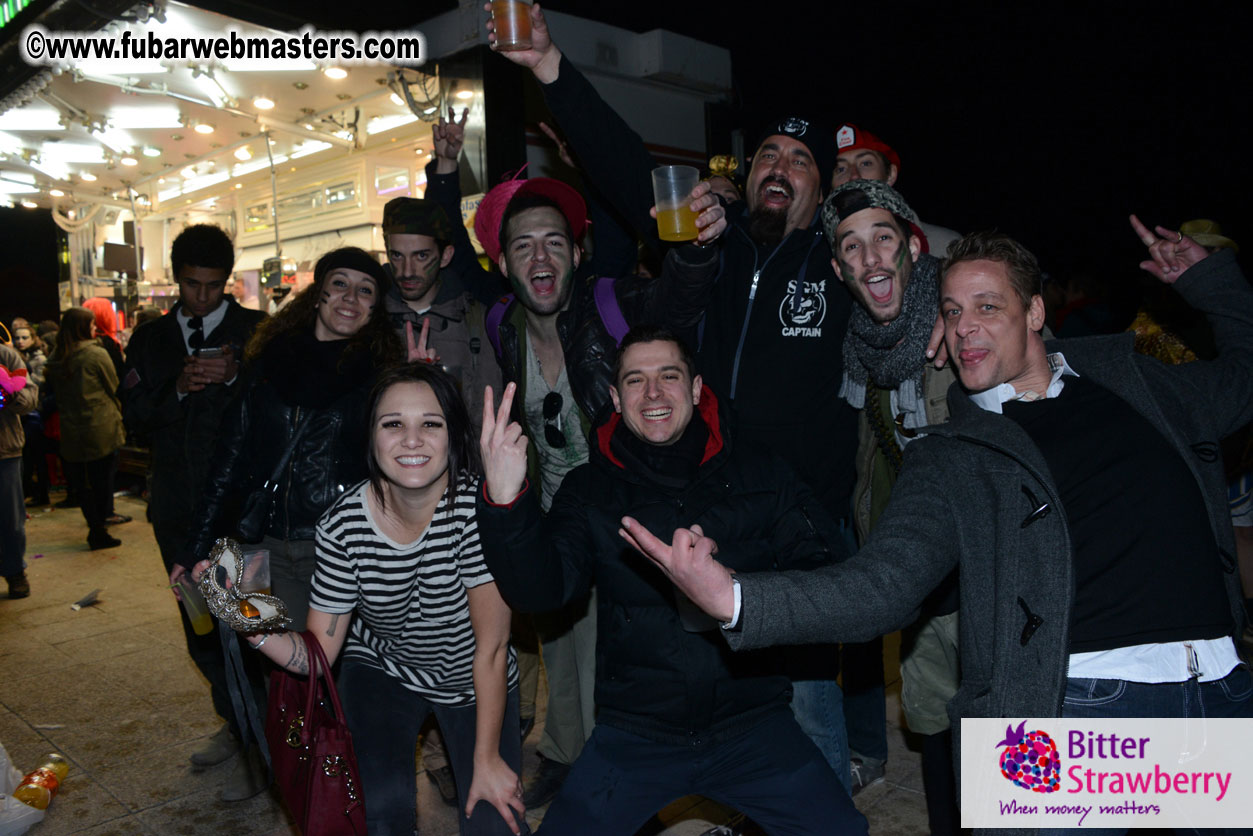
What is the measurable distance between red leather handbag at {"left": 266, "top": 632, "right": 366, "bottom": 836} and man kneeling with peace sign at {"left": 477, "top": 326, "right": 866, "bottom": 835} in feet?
1.72

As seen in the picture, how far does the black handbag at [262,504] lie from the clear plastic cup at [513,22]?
149 cm

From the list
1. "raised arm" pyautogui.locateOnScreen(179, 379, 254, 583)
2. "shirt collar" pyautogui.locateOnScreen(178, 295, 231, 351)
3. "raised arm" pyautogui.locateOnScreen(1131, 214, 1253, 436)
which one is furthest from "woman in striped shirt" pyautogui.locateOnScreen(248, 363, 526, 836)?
"raised arm" pyautogui.locateOnScreen(1131, 214, 1253, 436)

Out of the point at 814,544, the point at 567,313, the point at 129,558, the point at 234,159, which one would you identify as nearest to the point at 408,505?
the point at 567,313

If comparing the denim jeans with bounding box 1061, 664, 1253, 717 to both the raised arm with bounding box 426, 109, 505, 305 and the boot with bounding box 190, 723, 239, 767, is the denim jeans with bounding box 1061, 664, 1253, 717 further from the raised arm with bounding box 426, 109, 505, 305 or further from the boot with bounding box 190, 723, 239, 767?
the boot with bounding box 190, 723, 239, 767

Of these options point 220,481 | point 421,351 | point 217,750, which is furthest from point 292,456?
point 217,750

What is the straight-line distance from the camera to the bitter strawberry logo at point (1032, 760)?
1.82 m

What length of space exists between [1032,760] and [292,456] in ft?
8.10

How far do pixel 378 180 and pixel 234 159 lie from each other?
3029 millimetres

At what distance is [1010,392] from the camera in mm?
2127

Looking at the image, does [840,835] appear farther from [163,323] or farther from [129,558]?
[129,558]

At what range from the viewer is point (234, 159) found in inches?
484

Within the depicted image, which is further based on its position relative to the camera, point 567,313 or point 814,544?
point 567,313

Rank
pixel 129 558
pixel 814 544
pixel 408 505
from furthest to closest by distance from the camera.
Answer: pixel 129 558 → pixel 408 505 → pixel 814 544

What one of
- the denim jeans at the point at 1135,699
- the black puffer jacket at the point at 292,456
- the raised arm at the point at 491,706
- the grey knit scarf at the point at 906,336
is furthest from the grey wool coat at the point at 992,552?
the black puffer jacket at the point at 292,456
